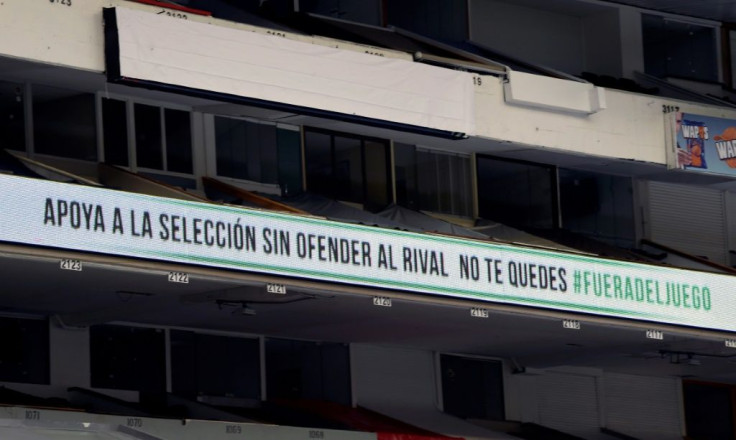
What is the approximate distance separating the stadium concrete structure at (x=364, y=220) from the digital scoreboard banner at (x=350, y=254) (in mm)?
39

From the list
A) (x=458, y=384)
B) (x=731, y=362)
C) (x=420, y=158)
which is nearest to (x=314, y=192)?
(x=420, y=158)

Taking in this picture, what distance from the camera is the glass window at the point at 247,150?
2717cm

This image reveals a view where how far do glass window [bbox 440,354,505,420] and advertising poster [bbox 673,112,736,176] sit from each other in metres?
5.17

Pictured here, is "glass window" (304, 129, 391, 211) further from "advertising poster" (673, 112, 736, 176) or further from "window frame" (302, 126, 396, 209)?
"advertising poster" (673, 112, 736, 176)

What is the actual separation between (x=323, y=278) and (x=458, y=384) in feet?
28.8

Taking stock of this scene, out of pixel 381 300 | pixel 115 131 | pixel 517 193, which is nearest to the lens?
pixel 381 300

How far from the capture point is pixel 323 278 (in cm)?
2330

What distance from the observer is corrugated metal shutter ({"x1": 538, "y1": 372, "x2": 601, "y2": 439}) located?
108ft

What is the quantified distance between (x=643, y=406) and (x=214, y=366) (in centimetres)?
1091

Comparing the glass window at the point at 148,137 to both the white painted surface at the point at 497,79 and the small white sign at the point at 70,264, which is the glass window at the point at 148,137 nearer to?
the white painted surface at the point at 497,79

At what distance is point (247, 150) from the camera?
27469mm

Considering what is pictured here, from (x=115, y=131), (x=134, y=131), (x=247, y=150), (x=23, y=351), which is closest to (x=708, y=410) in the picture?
(x=247, y=150)

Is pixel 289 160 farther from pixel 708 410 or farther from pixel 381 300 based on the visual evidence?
pixel 708 410

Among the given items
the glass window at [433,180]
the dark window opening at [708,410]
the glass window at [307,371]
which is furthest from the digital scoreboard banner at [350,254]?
the dark window opening at [708,410]
